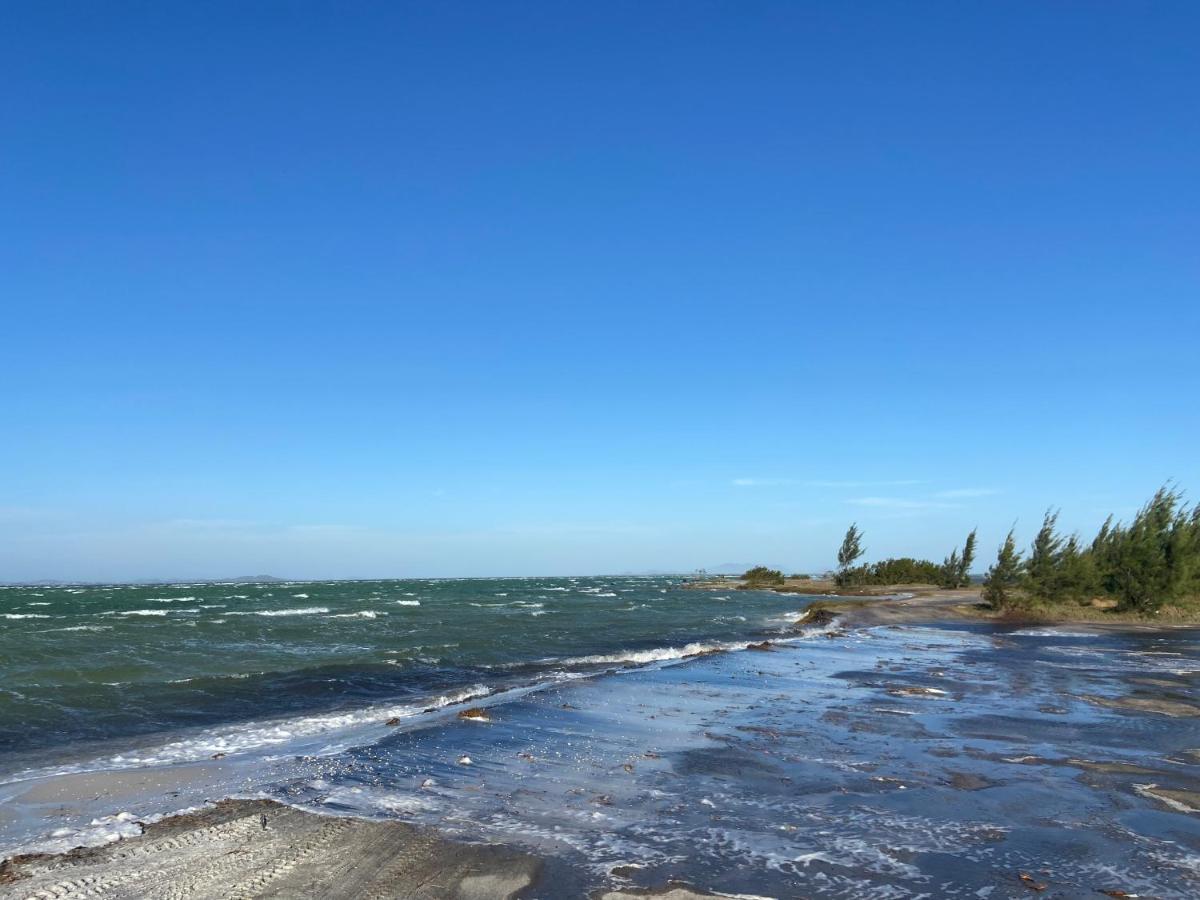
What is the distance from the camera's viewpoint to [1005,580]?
2190 inches

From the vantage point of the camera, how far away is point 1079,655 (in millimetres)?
29516

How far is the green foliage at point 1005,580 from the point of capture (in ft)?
181

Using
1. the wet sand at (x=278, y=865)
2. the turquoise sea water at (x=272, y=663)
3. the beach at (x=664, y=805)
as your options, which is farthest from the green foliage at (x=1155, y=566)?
the wet sand at (x=278, y=865)

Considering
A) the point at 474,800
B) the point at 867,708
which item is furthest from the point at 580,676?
the point at 474,800

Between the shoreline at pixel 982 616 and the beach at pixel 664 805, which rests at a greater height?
the beach at pixel 664 805

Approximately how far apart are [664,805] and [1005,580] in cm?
5396

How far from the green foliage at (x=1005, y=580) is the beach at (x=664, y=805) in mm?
39516

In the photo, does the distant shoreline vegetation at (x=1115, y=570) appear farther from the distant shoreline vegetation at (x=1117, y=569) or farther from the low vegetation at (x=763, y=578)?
the low vegetation at (x=763, y=578)

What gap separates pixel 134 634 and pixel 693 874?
125ft

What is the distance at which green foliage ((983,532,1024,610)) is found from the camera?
181ft

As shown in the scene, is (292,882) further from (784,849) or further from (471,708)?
(471,708)

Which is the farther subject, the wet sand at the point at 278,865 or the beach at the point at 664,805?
the beach at the point at 664,805

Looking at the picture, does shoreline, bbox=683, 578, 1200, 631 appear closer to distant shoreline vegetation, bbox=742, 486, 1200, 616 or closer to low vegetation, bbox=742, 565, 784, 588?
distant shoreline vegetation, bbox=742, 486, 1200, 616

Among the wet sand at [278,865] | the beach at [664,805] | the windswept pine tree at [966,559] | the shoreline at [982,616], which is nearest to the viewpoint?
the wet sand at [278,865]
